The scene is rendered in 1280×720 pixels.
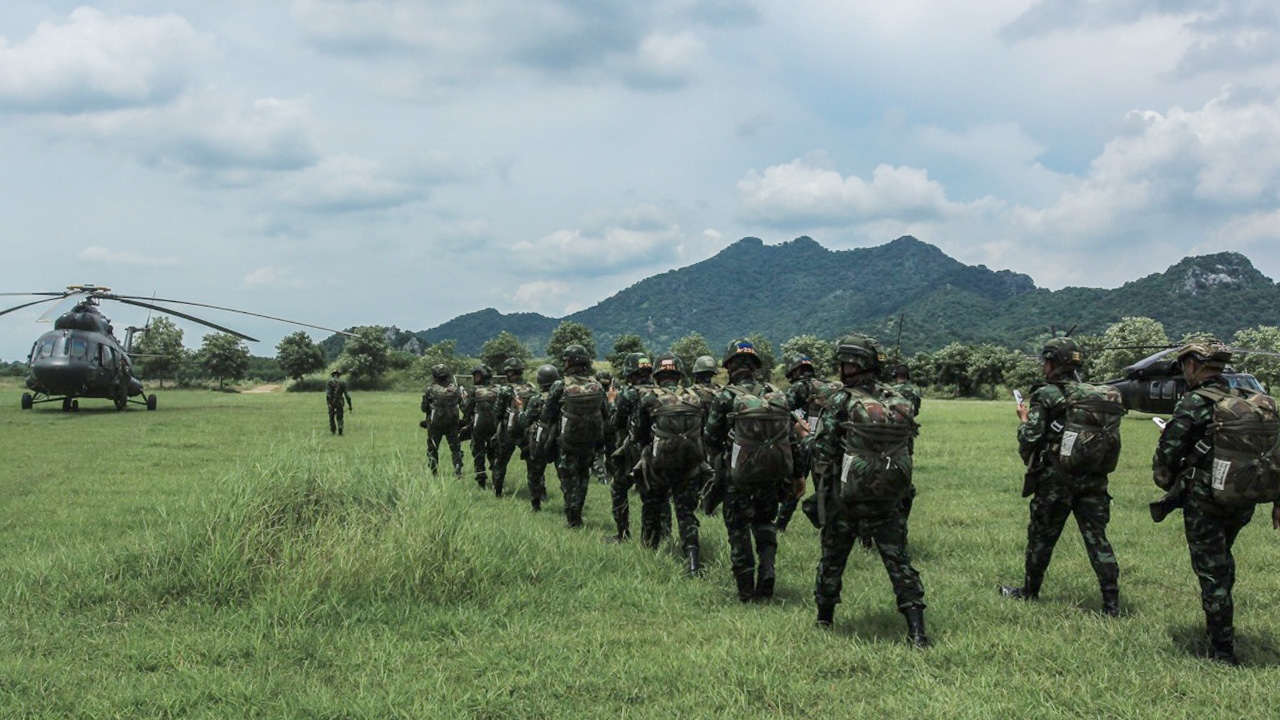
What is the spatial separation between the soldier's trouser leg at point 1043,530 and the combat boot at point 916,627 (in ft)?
5.13

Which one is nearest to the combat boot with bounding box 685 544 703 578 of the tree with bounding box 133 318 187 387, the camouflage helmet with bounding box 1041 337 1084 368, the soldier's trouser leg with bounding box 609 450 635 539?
the soldier's trouser leg with bounding box 609 450 635 539

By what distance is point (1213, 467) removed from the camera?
5.17 metres

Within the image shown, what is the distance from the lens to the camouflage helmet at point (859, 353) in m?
5.61

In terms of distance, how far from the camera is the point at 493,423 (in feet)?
44.0

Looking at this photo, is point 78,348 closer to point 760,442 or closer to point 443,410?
point 443,410

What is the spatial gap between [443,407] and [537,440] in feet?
12.3

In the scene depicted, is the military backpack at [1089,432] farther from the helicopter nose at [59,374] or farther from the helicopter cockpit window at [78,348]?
the helicopter cockpit window at [78,348]

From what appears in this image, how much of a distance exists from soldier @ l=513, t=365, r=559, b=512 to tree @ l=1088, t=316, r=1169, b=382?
5789 centimetres

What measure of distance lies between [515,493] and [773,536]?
22.2 ft

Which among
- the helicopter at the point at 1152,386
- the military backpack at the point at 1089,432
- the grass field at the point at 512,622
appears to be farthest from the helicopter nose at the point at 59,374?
the helicopter at the point at 1152,386

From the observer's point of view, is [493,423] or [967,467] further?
[967,467]

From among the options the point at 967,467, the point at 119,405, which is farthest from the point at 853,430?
the point at 119,405

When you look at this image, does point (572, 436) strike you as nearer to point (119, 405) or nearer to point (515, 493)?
point (515, 493)

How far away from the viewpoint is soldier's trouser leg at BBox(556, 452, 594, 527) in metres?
9.88
